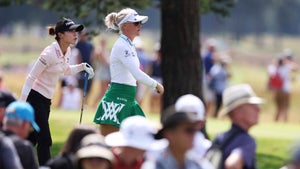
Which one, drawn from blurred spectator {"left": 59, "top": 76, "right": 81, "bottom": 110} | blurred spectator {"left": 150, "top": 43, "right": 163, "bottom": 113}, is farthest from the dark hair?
blurred spectator {"left": 59, "top": 76, "right": 81, "bottom": 110}

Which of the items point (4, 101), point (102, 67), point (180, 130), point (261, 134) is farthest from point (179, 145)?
point (102, 67)

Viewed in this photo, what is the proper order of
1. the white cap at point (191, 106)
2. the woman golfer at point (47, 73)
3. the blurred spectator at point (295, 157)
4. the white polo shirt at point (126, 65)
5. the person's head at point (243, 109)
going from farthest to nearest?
the woman golfer at point (47, 73) < the white polo shirt at point (126, 65) < the white cap at point (191, 106) < the person's head at point (243, 109) < the blurred spectator at point (295, 157)

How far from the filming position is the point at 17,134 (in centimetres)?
1016

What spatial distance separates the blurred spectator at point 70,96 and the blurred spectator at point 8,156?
20.4 metres

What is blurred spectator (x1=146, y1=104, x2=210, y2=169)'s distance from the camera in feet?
30.1

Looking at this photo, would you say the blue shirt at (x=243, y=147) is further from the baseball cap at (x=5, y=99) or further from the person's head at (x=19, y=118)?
the baseball cap at (x=5, y=99)

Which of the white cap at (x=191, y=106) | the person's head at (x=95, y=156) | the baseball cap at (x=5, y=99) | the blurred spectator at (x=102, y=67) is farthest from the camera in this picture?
the blurred spectator at (x=102, y=67)

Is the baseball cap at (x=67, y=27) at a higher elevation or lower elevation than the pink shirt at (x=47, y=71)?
higher

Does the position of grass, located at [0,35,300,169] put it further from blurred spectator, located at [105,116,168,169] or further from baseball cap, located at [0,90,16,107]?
baseball cap, located at [0,90,16,107]

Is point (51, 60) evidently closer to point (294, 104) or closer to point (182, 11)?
point (182, 11)

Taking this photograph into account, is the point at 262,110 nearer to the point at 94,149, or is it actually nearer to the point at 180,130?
the point at 94,149

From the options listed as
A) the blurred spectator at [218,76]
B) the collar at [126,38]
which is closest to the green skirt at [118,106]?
the collar at [126,38]

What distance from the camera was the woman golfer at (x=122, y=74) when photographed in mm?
13773

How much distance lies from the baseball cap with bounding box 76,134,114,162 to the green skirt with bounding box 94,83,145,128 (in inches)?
148
